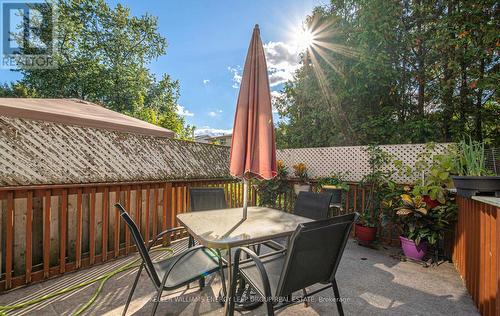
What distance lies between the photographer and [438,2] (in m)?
5.08

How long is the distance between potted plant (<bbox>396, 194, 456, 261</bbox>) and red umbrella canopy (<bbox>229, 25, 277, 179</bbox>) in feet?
7.85

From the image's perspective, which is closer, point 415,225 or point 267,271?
point 267,271

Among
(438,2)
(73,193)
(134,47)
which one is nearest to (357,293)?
(73,193)

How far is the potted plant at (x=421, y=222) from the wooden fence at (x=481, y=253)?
0.28 m

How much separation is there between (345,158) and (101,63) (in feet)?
50.8

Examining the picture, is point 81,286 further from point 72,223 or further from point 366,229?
point 366,229

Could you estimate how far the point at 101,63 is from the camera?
44.9 ft

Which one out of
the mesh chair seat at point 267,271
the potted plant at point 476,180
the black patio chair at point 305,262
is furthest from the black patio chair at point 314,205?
the potted plant at point 476,180

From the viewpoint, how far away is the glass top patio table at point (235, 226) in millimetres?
1684

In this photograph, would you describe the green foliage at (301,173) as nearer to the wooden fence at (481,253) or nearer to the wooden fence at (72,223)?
the wooden fence at (72,223)

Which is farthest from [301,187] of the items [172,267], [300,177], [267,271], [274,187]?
[172,267]

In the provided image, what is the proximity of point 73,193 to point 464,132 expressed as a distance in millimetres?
7145

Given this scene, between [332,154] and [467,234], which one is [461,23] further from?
[467,234]

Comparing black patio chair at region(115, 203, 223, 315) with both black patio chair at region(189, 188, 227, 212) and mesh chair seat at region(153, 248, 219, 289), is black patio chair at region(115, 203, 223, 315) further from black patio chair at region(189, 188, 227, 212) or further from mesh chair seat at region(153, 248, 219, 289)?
black patio chair at region(189, 188, 227, 212)
